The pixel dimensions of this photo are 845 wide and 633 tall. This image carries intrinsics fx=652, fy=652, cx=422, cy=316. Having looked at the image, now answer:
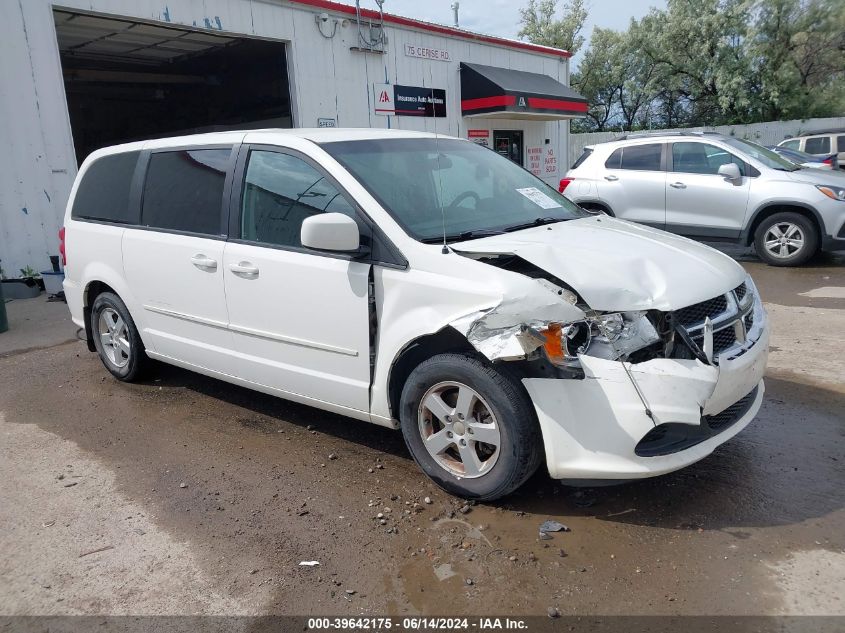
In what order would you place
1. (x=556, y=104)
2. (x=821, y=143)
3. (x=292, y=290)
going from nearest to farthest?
(x=292, y=290)
(x=821, y=143)
(x=556, y=104)

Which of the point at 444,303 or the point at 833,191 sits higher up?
the point at 833,191

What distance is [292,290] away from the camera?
143 inches

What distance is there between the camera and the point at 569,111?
58.2 ft

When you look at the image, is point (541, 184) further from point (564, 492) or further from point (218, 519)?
point (218, 519)

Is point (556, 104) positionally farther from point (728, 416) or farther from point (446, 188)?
point (728, 416)

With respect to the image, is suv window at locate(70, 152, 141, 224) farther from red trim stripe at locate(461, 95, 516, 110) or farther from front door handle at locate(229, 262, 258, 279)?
red trim stripe at locate(461, 95, 516, 110)

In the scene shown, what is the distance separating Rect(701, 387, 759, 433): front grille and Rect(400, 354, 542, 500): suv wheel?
820 millimetres

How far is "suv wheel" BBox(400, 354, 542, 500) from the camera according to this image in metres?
2.92

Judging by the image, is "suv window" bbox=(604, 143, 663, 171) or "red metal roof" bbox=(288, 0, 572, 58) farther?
"red metal roof" bbox=(288, 0, 572, 58)

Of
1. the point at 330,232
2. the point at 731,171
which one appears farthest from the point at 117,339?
the point at 731,171

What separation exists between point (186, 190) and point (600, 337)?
296 cm

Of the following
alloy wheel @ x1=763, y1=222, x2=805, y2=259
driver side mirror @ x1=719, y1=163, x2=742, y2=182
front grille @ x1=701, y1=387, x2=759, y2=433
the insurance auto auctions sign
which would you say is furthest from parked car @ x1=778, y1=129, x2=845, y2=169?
front grille @ x1=701, y1=387, x2=759, y2=433

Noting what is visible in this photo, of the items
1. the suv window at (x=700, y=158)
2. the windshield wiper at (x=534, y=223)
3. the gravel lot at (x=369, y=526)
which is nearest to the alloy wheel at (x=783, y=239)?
the suv window at (x=700, y=158)

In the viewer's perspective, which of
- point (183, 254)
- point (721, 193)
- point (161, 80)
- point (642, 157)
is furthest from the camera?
point (161, 80)
